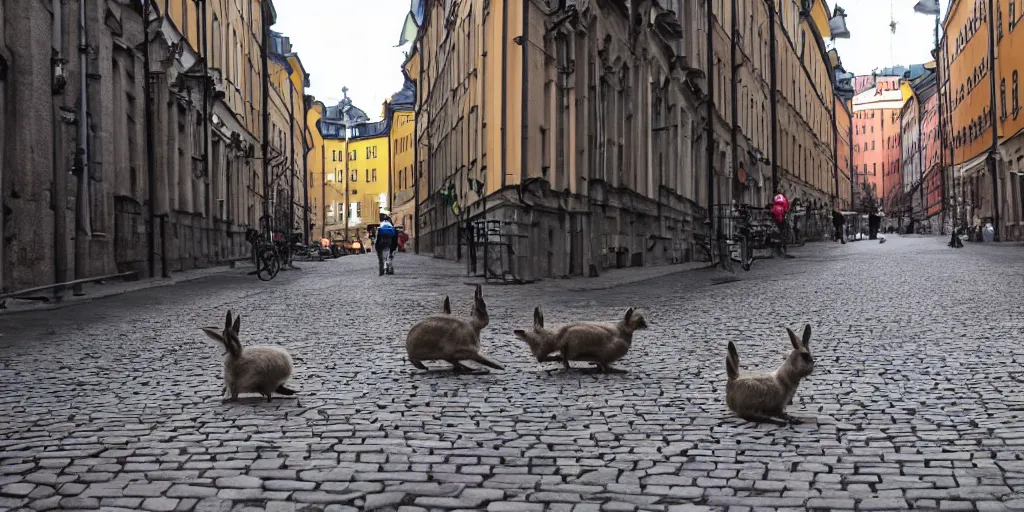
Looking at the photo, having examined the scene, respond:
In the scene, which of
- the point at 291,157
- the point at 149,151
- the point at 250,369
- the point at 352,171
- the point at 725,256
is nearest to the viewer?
the point at 250,369

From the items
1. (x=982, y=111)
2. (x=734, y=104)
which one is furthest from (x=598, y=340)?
(x=982, y=111)

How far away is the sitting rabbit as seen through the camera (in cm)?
706

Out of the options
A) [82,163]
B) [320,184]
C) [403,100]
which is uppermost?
[403,100]

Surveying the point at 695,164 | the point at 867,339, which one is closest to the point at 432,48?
the point at 695,164

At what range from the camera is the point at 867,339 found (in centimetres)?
932

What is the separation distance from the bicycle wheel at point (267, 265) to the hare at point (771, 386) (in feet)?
60.7

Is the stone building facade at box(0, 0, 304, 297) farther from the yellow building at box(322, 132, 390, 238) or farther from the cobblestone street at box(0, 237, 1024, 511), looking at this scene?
the yellow building at box(322, 132, 390, 238)

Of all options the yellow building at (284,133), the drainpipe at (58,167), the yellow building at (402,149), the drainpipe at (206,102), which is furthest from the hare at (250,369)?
the yellow building at (402,149)

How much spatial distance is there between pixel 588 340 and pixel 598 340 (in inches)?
2.7

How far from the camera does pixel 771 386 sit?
17.6ft

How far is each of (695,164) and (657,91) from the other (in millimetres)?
6253

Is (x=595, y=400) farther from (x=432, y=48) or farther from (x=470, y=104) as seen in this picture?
(x=432, y=48)

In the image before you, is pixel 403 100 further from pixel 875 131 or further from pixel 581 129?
pixel 875 131

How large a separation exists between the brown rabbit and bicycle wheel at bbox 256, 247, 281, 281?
16654 mm
